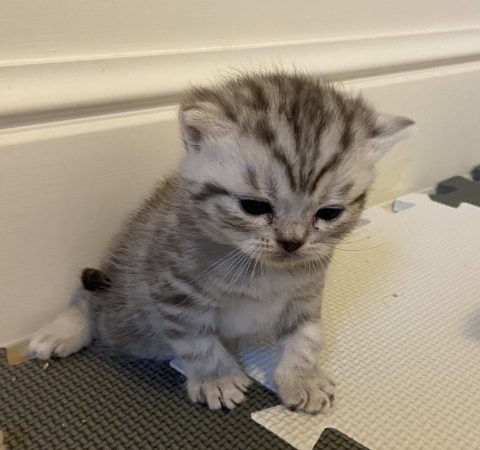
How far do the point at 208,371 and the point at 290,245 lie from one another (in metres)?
0.25

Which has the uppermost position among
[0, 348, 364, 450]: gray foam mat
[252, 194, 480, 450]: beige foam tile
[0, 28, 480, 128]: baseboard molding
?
[0, 28, 480, 128]: baseboard molding

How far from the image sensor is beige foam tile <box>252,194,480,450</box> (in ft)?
2.67

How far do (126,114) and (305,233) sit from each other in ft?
1.55

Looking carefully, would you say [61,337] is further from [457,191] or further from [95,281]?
[457,191]

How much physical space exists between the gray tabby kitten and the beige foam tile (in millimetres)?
63

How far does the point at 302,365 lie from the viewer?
2.92ft

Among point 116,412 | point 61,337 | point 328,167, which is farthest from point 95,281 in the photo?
point 328,167

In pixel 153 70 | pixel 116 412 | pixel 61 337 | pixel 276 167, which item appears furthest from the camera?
pixel 153 70

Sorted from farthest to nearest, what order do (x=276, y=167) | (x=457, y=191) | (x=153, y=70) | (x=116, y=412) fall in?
(x=457, y=191), (x=153, y=70), (x=116, y=412), (x=276, y=167)

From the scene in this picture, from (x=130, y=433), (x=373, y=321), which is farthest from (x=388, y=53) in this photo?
(x=130, y=433)

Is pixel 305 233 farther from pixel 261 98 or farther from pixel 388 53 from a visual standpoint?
pixel 388 53

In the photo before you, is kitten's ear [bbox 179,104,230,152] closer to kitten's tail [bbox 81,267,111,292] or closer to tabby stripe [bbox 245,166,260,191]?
tabby stripe [bbox 245,166,260,191]

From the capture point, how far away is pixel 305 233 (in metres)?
0.76

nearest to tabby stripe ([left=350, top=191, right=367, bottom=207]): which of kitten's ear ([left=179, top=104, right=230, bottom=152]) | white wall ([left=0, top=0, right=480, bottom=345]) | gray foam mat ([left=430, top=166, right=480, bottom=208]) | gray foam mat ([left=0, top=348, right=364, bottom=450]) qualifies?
kitten's ear ([left=179, top=104, right=230, bottom=152])
